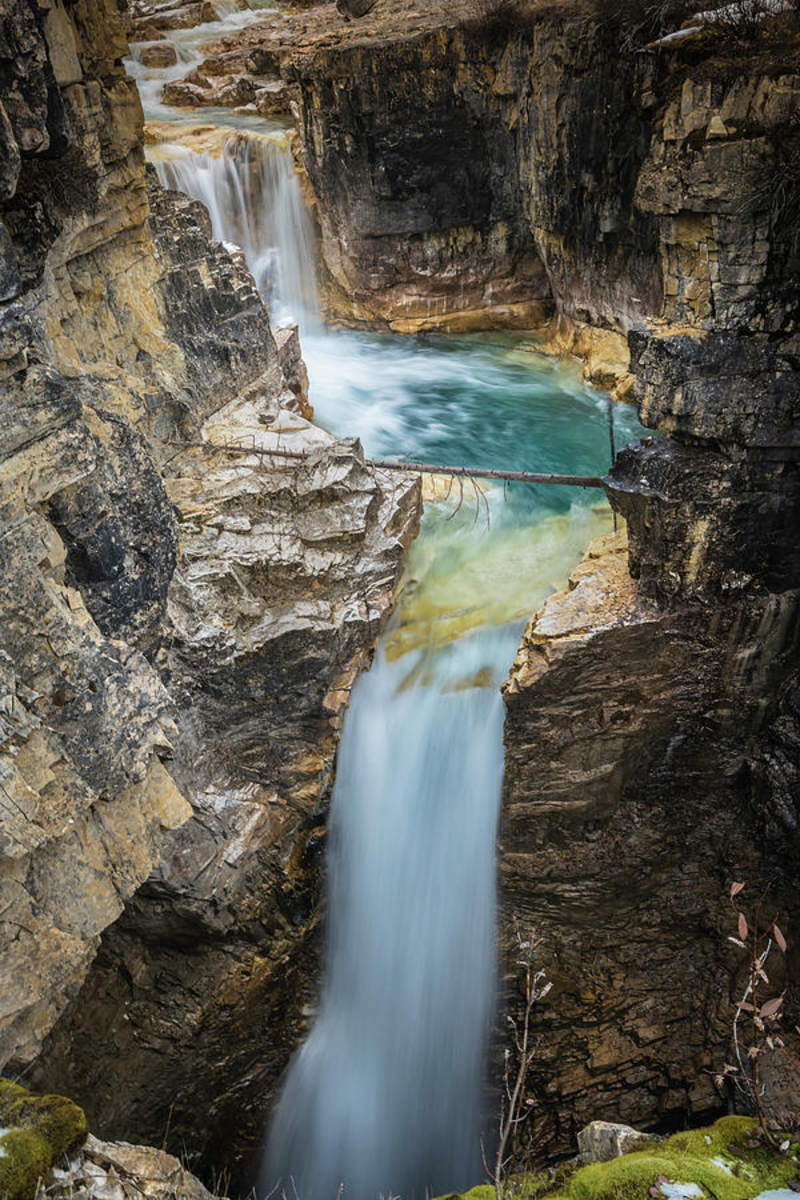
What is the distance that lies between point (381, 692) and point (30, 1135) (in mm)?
5288

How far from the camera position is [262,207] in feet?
52.1

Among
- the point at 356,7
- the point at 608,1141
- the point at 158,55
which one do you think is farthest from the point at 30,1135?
the point at 158,55

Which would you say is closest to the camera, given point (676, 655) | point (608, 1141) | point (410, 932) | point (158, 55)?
point (608, 1141)

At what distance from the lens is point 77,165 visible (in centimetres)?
719

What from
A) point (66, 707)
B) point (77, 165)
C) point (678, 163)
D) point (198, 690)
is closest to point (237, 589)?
point (198, 690)

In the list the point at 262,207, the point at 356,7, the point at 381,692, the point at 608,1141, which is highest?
the point at 356,7

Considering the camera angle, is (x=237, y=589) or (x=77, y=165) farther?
(x=237, y=589)

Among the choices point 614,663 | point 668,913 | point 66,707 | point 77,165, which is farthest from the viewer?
point 668,913

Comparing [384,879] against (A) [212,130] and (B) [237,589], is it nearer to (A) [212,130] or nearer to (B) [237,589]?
(B) [237,589]

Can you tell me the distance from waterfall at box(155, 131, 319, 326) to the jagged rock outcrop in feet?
20.9

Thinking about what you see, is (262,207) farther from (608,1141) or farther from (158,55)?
(608,1141)

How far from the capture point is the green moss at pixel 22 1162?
12.1ft

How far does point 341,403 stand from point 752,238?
8.00m

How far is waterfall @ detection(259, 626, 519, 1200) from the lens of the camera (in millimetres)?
8461
